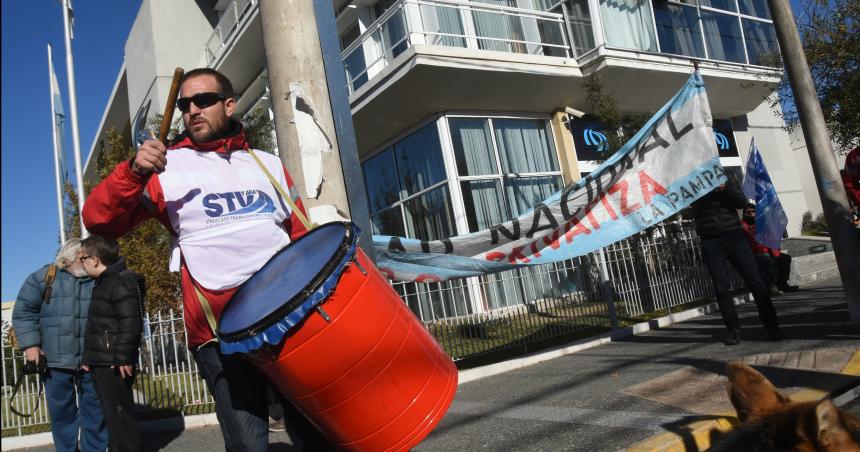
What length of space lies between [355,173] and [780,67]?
1198cm

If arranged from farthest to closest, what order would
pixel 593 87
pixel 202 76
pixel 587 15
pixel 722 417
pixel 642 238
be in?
pixel 587 15
pixel 593 87
pixel 642 238
pixel 722 417
pixel 202 76

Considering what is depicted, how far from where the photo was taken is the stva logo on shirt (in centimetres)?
229

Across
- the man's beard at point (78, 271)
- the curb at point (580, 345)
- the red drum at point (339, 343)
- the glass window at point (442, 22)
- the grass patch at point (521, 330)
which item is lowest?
the curb at point (580, 345)

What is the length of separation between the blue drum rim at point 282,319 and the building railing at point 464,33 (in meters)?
11.9

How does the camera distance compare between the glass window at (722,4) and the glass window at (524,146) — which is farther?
the glass window at (722,4)

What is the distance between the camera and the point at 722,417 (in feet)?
11.7

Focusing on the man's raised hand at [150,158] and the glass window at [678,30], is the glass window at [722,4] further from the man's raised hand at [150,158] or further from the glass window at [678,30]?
the man's raised hand at [150,158]

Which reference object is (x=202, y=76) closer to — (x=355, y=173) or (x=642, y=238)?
(x=355, y=173)

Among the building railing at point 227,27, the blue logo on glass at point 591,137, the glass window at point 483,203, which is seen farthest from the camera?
the building railing at point 227,27

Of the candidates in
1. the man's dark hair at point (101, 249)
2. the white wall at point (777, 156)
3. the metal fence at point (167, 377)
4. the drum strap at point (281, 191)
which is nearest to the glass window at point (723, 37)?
the white wall at point (777, 156)

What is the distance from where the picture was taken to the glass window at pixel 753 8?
17.1 m

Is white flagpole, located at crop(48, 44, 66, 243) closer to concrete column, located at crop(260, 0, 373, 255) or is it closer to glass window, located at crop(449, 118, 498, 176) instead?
glass window, located at crop(449, 118, 498, 176)

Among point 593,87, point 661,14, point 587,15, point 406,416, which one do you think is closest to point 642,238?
point 593,87

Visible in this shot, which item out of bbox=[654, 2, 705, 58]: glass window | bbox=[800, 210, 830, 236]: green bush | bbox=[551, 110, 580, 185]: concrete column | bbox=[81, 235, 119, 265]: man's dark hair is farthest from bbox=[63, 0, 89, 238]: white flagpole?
bbox=[800, 210, 830, 236]: green bush
